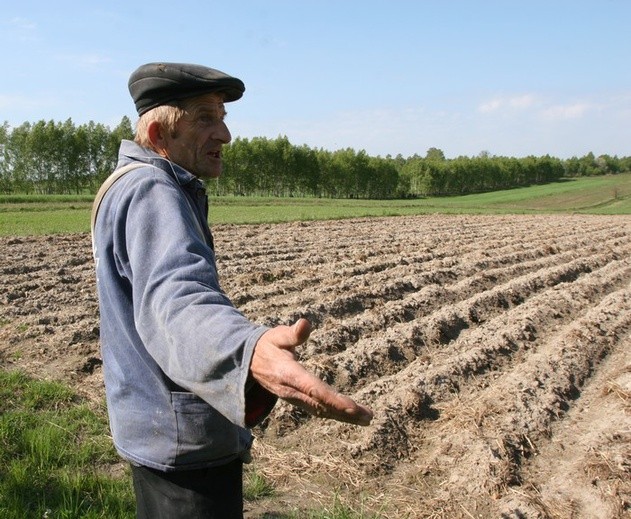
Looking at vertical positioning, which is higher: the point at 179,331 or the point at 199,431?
the point at 179,331

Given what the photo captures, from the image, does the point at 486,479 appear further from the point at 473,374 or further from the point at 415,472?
the point at 473,374

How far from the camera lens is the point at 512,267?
40.6ft

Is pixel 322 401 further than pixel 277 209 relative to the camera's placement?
No

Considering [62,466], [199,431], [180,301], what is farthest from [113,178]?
[62,466]

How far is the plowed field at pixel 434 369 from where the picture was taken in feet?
14.2

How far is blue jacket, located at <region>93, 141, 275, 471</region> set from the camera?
51.2 inches

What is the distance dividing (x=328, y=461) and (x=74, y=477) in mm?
1822

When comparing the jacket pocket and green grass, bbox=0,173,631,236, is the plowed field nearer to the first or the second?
the jacket pocket

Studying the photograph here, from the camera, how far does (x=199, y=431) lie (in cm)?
170

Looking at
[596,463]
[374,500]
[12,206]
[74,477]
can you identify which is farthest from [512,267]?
[12,206]

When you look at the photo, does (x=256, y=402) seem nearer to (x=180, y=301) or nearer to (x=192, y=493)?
(x=180, y=301)

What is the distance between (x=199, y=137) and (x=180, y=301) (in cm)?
73

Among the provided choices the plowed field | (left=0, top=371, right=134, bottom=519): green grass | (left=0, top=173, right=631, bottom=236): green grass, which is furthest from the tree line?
(left=0, top=371, right=134, bottom=519): green grass

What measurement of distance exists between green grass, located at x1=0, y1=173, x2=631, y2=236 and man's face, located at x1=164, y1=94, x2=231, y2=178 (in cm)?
1924
